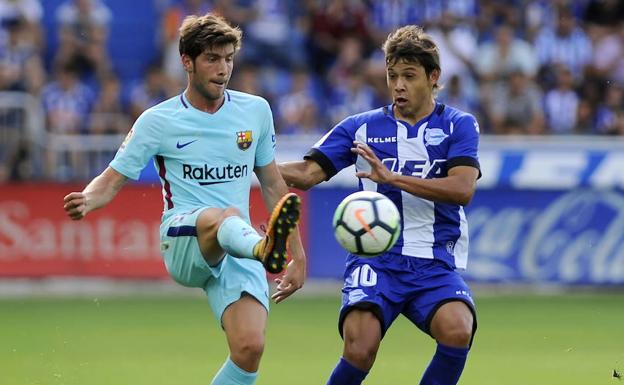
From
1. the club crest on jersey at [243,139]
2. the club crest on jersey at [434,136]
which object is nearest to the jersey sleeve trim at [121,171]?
the club crest on jersey at [243,139]

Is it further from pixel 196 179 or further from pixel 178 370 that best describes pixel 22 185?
pixel 196 179

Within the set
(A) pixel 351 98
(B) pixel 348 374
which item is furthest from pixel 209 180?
(A) pixel 351 98

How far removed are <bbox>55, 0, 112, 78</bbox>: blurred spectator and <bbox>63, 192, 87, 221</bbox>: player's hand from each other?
38.4 feet

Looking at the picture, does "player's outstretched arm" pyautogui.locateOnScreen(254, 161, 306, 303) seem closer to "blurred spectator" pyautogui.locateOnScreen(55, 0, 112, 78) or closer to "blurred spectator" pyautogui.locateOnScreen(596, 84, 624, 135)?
"blurred spectator" pyautogui.locateOnScreen(596, 84, 624, 135)

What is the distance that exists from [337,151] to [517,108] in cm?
1007

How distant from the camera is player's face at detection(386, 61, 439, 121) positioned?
7.63 metres

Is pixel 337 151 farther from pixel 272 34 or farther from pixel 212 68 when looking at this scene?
pixel 272 34

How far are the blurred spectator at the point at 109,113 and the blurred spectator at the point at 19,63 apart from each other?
832mm

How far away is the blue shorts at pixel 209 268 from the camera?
7.38m

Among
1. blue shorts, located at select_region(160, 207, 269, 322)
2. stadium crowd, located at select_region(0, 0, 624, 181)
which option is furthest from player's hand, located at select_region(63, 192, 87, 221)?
stadium crowd, located at select_region(0, 0, 624, 181)

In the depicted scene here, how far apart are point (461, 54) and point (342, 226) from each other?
11.9 m

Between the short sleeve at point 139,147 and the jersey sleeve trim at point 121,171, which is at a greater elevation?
the short sleeve at point 139,147

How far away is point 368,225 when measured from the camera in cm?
710

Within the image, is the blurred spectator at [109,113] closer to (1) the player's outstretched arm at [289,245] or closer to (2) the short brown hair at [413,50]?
(1) the player's outstretched arm at [289,245]
